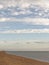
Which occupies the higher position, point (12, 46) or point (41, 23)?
point (41, 23)

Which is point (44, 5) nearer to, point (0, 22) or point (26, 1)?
point (26, 1)

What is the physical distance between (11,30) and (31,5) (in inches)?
8.1

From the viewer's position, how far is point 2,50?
0.93 m

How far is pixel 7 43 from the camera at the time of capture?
37.3 inches

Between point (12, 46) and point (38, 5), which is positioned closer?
point (38, 5)

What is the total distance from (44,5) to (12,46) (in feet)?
1.16

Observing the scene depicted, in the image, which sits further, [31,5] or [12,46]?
[12,46]

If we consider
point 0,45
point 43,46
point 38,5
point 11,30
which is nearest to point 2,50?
point 0,45

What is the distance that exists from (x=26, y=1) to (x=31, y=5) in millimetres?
39

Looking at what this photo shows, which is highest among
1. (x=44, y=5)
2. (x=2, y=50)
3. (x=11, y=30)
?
(x=44, y=5)

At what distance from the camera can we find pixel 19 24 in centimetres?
88

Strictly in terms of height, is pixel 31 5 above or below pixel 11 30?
above

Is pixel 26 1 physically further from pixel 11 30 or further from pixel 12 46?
pixel 12 46

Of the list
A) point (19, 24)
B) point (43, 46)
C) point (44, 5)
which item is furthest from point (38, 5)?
point (43, 46)
